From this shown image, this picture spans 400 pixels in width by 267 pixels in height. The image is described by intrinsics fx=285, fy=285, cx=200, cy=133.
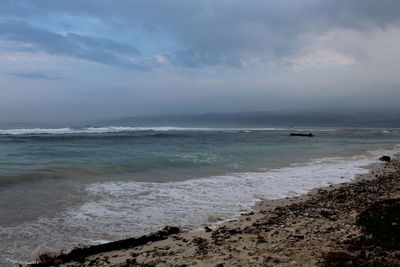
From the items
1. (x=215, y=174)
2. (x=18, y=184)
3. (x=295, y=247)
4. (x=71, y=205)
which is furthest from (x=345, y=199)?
(x=18, y=184)

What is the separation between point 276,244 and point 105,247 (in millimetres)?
2928

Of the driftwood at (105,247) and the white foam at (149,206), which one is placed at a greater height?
the driftwood at (105,247)

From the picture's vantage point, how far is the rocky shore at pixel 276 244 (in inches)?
150

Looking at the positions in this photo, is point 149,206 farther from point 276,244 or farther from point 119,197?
point 276,244

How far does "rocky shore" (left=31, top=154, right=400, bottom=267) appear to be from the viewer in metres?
3.80

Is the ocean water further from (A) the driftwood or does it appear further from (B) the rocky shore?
(B) the rocky shore

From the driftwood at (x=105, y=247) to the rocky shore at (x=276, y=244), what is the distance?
15 millimetres

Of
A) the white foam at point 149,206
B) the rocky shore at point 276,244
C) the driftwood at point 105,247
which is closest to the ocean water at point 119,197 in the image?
the white foam at point 149,206

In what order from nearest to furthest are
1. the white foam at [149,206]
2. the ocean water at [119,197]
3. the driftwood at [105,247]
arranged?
the driftwood at [105,247], the white foam at [149,206], the ocean water at [119,197]

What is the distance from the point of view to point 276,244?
4523 millimetres

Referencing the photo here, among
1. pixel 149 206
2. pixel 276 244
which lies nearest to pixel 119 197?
pixel 149 206

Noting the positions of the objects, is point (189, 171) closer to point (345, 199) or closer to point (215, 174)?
point (215, 174)

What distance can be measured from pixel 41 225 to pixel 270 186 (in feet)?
24.1

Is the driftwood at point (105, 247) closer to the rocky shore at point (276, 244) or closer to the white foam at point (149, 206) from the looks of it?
the rocky shore at point (276, 244)
